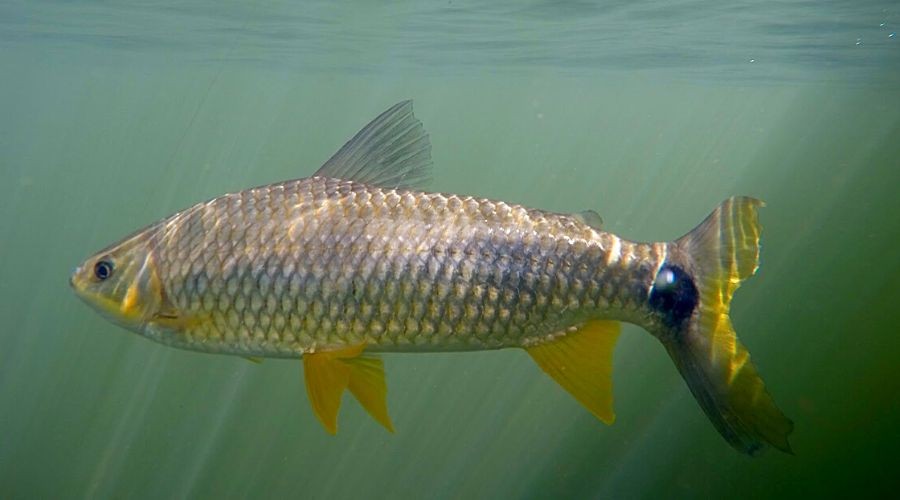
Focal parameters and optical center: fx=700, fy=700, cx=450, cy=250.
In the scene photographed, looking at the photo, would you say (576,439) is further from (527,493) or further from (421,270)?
(421,270)

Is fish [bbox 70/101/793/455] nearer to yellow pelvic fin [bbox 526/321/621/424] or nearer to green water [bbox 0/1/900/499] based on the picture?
yellow pelvic fin [bbox 526/321/621/424]

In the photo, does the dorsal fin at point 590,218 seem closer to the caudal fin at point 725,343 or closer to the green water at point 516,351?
the caudal fin at point 725,343

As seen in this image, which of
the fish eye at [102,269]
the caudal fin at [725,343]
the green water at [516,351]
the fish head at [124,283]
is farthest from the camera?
the green water at [516,351]

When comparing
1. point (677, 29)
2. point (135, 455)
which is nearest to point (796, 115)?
point (677, 29)

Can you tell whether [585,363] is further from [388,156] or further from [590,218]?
[388,156]

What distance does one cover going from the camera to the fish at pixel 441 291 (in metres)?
3.12

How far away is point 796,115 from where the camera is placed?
3669 centimetres

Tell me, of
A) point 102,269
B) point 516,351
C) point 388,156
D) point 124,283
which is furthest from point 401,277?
point 516,351

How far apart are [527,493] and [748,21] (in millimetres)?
10997

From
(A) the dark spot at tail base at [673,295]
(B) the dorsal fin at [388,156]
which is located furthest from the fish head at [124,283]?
(A) the dark spot at tail base at [673,295]

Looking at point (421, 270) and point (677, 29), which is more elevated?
point (677, 29)

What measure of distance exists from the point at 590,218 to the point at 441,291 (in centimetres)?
90

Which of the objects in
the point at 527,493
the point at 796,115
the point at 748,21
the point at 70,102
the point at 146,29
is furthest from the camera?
the point at 70,102

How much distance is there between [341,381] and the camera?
128 inches
